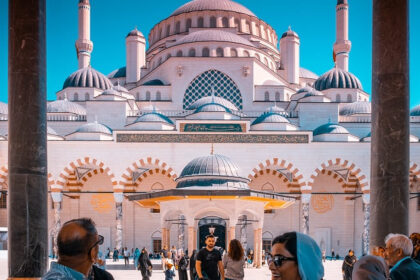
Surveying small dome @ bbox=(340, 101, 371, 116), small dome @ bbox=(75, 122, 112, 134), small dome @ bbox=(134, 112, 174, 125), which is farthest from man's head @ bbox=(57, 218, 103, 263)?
small dome @ bbox=(340, 101, 371, 116)

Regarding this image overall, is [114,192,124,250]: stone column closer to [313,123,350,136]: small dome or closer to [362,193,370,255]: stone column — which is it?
[313,123,350,136]: small dome

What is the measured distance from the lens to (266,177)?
78.1 ft

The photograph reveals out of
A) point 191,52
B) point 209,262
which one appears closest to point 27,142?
point 209,262

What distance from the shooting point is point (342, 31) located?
28.6 m

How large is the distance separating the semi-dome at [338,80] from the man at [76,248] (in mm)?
26243

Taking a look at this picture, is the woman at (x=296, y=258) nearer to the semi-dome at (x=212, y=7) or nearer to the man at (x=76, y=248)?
the man at (x=76, y=248)

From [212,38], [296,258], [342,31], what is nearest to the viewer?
[296,258]

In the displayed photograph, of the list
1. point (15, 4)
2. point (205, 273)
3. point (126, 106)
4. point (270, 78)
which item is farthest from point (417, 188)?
point (15, 4)

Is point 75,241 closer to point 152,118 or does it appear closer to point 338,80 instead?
point 152,118

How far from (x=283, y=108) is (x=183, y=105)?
446 cm

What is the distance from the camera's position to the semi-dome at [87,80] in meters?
27.2

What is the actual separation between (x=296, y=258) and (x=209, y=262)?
12.9 feet

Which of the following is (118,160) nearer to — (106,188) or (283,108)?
(106,188)

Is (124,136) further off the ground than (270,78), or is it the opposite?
(270,78)
